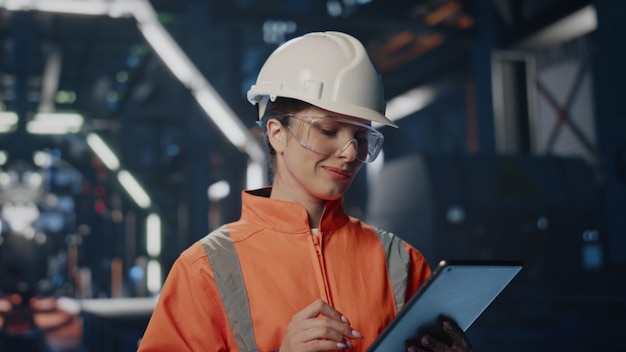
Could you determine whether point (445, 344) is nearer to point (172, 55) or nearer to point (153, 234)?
point (172, 55)

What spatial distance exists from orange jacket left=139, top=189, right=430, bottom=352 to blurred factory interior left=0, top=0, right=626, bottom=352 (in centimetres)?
328

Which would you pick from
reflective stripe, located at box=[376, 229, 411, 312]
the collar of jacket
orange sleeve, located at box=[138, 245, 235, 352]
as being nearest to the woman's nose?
the collar of jacket

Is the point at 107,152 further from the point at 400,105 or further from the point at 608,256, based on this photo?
the point at 608,256

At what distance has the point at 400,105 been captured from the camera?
403 inches

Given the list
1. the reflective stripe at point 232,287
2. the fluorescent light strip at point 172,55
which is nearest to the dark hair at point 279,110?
the reflective stripe at point 232,287

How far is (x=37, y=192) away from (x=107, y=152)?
21.6 ft

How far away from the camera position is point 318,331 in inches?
48.5

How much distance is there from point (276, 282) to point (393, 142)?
9.54 m

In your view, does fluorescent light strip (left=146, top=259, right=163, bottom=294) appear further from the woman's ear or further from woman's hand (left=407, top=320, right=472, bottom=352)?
woman's hand (left=407, top=320, right=472, bottom=352)

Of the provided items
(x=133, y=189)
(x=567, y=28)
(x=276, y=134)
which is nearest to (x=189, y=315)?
(x=276, y=134)

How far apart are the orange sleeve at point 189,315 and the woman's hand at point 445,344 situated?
37 centimetres

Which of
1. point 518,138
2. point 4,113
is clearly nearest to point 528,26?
point 518,138

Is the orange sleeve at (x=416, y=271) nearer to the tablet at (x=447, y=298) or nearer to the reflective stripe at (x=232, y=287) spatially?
the tablet at (x=447, y=298)

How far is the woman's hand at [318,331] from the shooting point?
1.23 m
